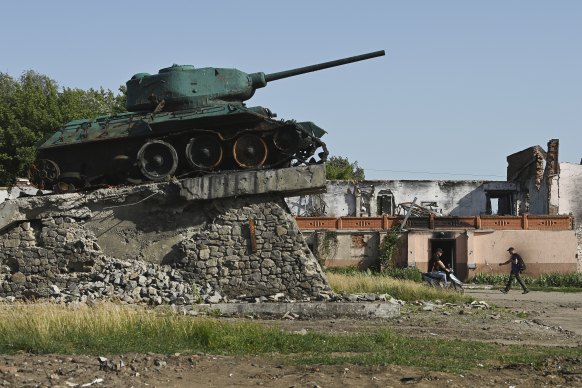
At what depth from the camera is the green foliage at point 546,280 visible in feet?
115

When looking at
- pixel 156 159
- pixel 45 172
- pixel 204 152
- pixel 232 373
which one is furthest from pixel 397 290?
pixel 232 373

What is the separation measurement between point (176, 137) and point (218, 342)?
358 inches

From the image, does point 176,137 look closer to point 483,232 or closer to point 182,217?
point 182,217

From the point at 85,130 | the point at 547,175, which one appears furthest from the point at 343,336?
the point at 547,175

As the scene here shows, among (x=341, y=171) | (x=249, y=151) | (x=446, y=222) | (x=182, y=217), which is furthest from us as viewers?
(x=341, y=171)

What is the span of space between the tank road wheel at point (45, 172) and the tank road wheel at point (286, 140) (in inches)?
190

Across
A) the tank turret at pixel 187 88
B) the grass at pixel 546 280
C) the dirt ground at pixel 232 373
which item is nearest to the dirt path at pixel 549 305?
the grass at pixel 546 280

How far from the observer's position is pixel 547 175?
143 feet

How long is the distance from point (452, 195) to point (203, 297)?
99.7 feet

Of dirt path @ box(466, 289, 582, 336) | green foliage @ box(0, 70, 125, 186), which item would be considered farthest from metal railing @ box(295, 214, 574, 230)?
green foliage @ box(0, 70, 125, 186)

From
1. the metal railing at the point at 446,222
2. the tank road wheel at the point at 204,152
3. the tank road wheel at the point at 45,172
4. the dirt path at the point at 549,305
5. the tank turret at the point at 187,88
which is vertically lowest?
the dirt path at the point at 549,305

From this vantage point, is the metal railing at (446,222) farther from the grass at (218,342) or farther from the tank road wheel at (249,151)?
the grass at (218,342)

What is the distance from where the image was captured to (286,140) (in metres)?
20.2

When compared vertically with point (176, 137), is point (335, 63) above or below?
above
